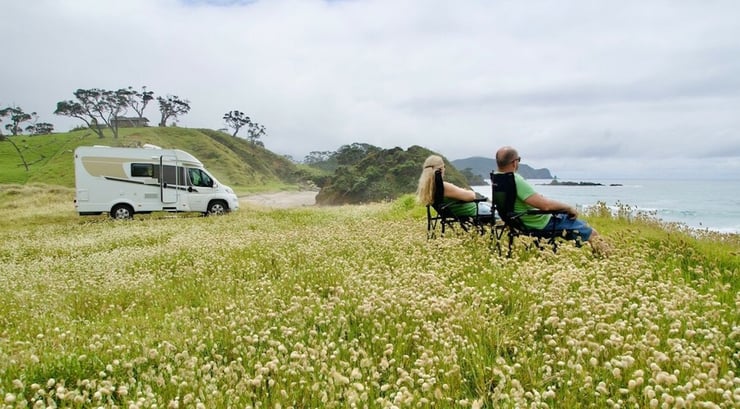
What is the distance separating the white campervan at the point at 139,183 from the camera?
73.6 ft

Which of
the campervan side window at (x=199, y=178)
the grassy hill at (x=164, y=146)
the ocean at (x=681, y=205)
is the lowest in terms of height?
the ocean at (x=681, y=205)

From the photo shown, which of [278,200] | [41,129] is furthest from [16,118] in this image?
[278,200]

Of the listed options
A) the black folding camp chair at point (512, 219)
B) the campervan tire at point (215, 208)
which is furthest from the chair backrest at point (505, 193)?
the campervan tire at point (215, 208)

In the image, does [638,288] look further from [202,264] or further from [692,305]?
[202,264]

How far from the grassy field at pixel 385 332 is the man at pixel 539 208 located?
586mm

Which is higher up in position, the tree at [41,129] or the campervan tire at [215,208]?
the tree at [41,129]

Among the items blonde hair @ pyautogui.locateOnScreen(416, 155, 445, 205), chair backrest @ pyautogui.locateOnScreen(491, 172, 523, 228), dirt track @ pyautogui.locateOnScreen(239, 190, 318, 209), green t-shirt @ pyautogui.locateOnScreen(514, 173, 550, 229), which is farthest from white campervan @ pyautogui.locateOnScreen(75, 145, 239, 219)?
dirt track @ pyautogui.locateOnScreen(239, 190, 318, 209)

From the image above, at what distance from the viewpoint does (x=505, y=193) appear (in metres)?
7.11

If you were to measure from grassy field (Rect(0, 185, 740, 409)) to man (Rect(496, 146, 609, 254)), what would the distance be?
0.59m

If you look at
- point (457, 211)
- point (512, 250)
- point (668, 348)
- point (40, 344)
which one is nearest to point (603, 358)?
point (668, 348)

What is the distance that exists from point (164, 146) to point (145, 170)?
8769 cm

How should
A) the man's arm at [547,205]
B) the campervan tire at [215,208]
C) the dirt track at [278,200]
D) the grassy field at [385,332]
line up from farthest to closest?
the dirt track at [278,200] → the campervan tire at [215,208] → the man's arm at [547,205] → the grassy field at [385,332]

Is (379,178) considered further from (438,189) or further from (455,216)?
(438,189)

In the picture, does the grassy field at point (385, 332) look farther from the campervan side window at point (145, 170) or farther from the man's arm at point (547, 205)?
the campervan side window at point (145, 170)
